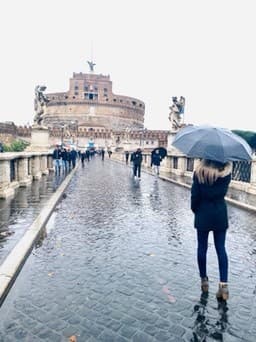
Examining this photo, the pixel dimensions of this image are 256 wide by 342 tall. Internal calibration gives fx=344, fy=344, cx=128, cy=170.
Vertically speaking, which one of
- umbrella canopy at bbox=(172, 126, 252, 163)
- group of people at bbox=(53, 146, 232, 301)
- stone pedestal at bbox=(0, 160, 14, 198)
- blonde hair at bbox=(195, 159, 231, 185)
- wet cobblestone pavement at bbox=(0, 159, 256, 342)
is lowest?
wet cobblestone pavement at bbox=(0, 159, 256, 342)

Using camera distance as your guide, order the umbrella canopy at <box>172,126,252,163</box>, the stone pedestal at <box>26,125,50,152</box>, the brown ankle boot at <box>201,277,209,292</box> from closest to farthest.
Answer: the umbrella canopy at <box>172,126,252,163</box> < the brown ankle boot at <box>201,277,209,292</box> < the stone pedestal at <box>26,125,50,152</box>

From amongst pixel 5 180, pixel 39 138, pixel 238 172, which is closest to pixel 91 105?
pixel 39 138

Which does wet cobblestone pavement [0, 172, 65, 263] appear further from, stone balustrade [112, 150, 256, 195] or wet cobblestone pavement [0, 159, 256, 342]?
stone balustrade [112, 150, 256, 195]

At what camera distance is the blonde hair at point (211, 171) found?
3.63 m

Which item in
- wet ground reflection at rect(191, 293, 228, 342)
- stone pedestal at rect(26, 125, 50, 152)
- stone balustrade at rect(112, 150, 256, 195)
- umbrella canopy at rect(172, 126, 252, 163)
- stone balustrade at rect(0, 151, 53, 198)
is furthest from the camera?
stone pedestal at rect(26, 125, 50, 152)

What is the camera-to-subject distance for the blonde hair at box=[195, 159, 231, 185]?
363 cm

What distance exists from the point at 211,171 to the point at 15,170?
29.8ft

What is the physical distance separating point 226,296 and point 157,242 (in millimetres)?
2189

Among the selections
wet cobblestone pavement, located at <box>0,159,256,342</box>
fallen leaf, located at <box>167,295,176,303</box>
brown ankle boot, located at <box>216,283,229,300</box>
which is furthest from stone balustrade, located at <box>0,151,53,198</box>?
brown ankle boot, located at <box>216,283,229,300</box>

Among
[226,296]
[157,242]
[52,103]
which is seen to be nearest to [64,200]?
[157,242]

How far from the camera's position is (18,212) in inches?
293

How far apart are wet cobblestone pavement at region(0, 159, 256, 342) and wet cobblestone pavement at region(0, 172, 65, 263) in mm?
452

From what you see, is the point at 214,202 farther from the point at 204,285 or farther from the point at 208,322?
the point at 208,322

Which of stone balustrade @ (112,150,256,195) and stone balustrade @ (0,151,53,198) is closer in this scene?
stone balustrade @ (0,151,53,198)
